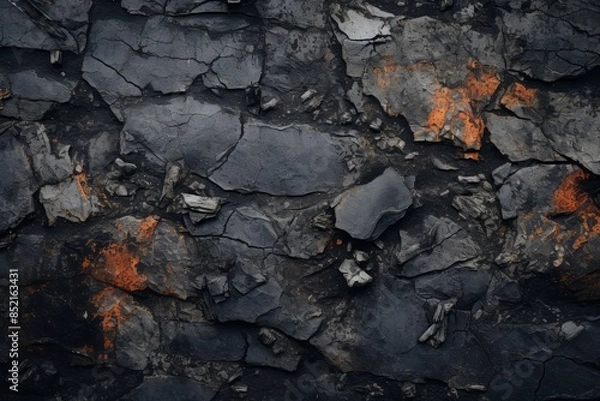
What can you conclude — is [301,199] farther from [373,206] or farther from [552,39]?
[552,39]

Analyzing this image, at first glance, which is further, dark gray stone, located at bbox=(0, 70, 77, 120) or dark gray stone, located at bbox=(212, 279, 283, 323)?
dark gray stone, located at bbox=(0, 70, 77, 120)

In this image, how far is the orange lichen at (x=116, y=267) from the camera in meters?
2.46

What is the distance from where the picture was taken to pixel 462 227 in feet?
8.19

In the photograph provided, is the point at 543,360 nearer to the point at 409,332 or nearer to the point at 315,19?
the point at 409,332

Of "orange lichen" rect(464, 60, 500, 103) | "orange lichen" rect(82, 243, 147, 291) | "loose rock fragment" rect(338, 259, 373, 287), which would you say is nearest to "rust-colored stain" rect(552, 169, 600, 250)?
"orange lichen" rect(464, 60, 500, 103)

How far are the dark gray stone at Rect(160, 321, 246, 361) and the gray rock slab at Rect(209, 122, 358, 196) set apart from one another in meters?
0.48

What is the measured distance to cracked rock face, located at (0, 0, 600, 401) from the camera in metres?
2.44

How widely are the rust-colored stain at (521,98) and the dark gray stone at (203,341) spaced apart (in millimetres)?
1215

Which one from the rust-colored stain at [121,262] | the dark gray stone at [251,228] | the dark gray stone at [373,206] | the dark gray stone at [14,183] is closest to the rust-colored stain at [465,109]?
the dark gray stone at [373,206]

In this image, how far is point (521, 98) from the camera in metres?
2.55

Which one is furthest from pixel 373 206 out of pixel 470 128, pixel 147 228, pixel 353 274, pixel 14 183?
pixel 14 183

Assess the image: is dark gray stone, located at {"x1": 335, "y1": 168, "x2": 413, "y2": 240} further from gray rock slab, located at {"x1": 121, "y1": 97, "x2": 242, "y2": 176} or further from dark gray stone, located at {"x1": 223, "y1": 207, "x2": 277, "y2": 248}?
gray rock slab, located at {"x1": 121, "y1": 97, "x2": 242, "y2": 176}

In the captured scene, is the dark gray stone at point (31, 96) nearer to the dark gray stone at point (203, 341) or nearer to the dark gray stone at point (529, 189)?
the dark gray stone at point (203, 341)

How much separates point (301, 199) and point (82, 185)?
747 mm
